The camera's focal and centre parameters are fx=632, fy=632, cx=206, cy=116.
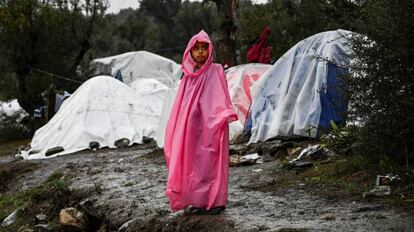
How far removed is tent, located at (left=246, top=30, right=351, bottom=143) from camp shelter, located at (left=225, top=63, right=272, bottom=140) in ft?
1.91

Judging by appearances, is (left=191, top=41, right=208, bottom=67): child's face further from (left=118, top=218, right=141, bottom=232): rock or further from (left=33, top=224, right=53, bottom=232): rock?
(left=33, top=224, right=53, bottom=232): rock

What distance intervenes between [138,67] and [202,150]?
2444cm

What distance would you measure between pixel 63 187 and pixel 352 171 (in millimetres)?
3769

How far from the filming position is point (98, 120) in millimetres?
15461

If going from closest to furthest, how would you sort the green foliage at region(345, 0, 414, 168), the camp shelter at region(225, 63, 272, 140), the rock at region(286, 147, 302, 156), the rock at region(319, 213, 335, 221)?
the rock at region(319, 213, 335, 221), the green foliage at region(345, 0, 414, 168), the rock at region(286, 147, 302, 156), the camp shelter at region(225, 63, 272, 140)

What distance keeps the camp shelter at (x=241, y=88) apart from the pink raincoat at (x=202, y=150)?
5.90 metres

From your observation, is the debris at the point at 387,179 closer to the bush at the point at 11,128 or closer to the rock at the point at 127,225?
the rock at the point at 127,225

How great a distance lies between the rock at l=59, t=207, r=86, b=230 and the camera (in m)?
6.69

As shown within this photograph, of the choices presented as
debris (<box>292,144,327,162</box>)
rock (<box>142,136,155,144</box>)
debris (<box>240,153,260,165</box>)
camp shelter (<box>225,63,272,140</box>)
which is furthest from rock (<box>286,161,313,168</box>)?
rock (<box>142,136,155,144</box>)

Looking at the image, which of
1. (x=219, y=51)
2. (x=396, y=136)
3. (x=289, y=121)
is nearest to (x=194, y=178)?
(x=396, y=136)

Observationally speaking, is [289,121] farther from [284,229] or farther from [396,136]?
[284,229]

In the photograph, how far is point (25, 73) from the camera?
882 inches

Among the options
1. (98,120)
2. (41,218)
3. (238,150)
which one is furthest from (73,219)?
(98,120)

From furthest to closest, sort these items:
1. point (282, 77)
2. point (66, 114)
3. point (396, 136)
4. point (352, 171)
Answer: point (66, 114) < point (282, 77) < point (352, 171) < point (396, 136)
